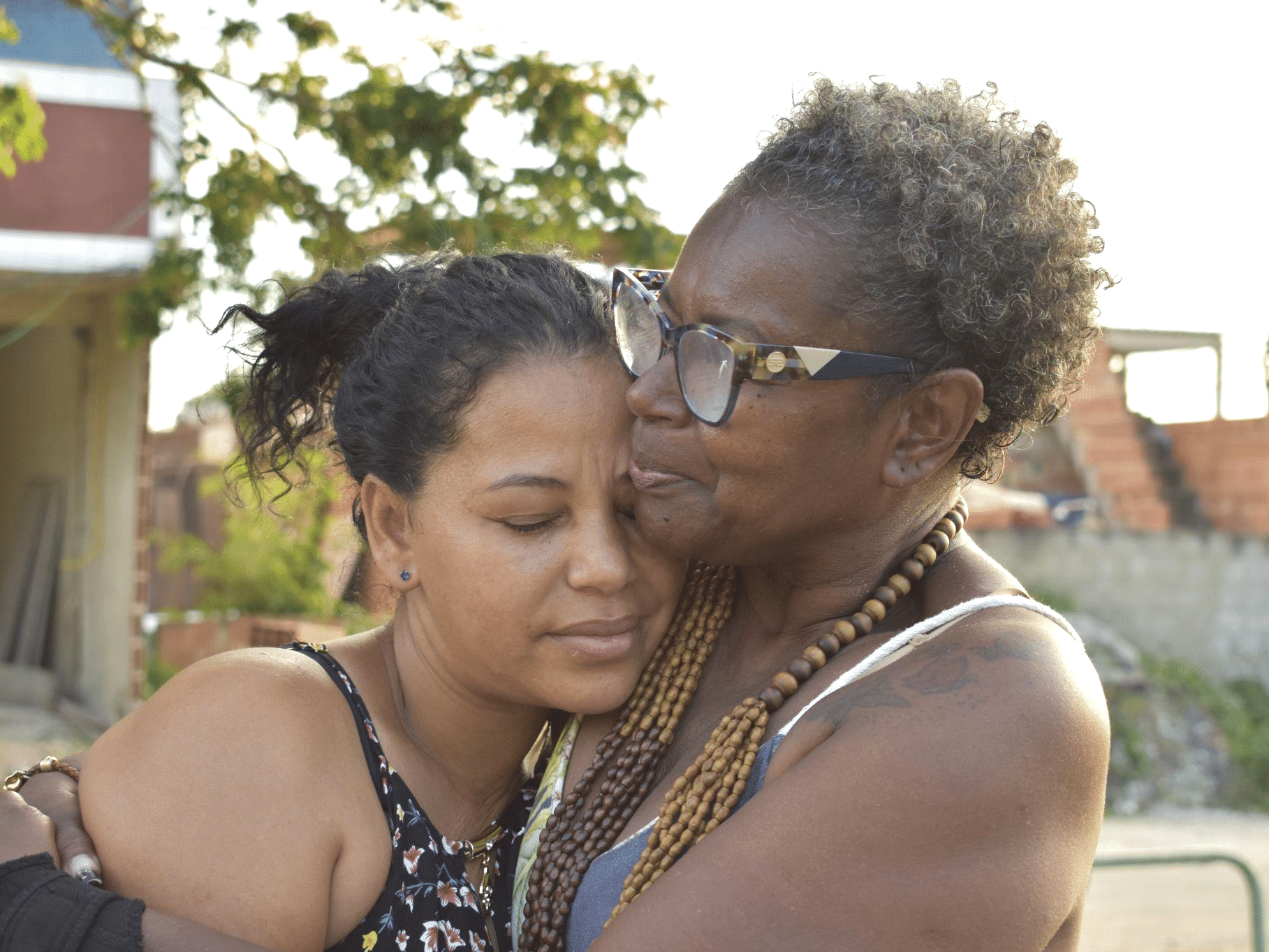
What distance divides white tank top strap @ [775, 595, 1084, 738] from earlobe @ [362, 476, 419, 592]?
85 cm

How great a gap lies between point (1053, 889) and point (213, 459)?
47.6ft

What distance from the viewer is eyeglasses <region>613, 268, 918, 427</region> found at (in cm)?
191

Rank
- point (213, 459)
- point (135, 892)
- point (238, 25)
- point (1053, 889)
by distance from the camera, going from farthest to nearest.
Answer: point (213, 459) < point (238, 25) < point (135, 892) < point (1053, 889)

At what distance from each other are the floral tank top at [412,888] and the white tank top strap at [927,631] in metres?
0.72

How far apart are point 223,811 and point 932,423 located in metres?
1.22

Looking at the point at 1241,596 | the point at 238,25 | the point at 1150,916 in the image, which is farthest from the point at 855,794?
the point at 1241,596

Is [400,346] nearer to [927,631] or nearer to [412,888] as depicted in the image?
[412,888]

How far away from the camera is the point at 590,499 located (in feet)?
7.35

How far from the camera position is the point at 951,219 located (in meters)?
1.88

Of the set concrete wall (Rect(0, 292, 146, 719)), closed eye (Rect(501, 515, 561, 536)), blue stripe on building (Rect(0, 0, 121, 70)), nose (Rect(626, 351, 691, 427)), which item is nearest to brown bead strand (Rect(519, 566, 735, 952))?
closed eye (Rect(501, 515, 561, 536))

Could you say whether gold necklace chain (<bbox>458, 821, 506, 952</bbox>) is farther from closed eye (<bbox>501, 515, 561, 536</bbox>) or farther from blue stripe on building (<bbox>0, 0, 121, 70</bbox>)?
blue stripe on building (<bbox>0, 0, 121, 70</bbox>)

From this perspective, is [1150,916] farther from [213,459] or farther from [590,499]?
[213,459]

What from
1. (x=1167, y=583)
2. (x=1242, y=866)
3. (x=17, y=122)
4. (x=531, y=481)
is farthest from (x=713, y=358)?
(x=1167, y=583)

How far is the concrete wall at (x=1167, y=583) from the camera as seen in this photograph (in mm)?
12609
